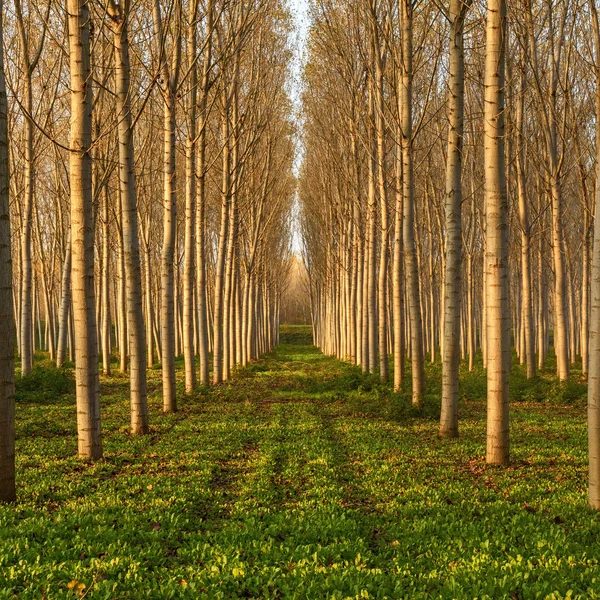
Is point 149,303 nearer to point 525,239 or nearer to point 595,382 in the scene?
point 525,239

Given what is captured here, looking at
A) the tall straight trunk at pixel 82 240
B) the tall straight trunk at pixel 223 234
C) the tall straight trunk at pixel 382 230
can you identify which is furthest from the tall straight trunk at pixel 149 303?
the tall straight trunk at pixel 82 240

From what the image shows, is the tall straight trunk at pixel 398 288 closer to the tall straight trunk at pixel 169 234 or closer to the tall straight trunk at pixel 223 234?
the tall straight trunk at pixel 169 234

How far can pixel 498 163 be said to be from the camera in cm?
760

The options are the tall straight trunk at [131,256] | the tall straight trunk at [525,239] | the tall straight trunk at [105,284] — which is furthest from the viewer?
the tall straight trunk at [105,284]

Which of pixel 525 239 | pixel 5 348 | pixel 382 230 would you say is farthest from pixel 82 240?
pixel 525 239

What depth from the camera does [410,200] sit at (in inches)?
503

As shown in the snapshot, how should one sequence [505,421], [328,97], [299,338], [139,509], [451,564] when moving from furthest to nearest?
[299,338] → [328,97] → [505,421] → [139,509] → [451,564]

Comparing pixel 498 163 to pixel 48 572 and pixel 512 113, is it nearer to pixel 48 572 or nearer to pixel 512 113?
pixel 48 572

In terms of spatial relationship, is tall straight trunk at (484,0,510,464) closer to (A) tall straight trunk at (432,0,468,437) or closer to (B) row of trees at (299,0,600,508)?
(B) row of trees at (299,0,600,508)

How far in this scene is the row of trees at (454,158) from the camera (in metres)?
7.61

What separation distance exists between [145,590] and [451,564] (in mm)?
2361

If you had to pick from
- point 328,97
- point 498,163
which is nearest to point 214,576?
point 498,163

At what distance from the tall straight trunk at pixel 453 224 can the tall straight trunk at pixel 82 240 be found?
5.46 m

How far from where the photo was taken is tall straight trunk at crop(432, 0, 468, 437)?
914 cm
